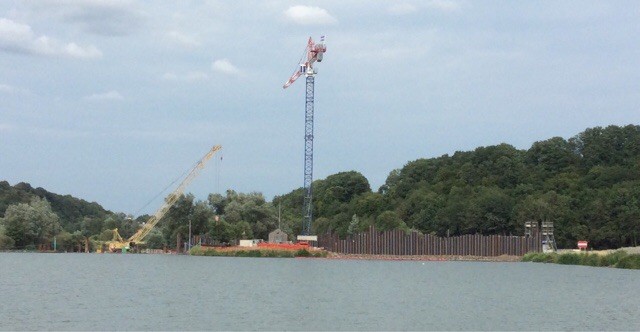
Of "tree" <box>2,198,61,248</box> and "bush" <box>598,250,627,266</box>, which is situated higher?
"tree" <box>2,198,61,248</box>

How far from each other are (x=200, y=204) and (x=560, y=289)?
309 feet

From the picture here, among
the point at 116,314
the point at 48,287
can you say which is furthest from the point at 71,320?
the point at 48,287

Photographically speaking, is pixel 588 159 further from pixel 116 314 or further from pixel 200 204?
pixel 116 314

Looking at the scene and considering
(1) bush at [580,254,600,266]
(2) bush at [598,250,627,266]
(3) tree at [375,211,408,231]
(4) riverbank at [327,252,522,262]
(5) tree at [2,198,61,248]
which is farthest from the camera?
(5) tree at [2,198,61,248]

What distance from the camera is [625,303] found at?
171 feet

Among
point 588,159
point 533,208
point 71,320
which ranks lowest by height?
point 71,320

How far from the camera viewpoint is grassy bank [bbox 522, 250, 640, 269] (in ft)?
324

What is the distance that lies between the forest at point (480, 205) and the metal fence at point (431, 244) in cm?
645

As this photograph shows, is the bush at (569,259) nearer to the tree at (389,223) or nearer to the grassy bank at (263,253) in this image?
the tree at (389,223)

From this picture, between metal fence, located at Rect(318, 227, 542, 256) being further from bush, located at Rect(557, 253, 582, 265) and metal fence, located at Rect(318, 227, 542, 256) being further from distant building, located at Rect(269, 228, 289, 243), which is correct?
bush, located at Rect(557, 253, 582, 265)

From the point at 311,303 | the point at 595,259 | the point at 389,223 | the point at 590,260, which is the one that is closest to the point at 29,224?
the point at 389,223

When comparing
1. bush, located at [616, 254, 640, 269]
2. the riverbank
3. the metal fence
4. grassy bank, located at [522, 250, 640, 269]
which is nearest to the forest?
the metal fence

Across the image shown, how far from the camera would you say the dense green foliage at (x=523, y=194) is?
131625 mm

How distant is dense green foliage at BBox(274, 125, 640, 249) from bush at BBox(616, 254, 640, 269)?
26.8 meters
